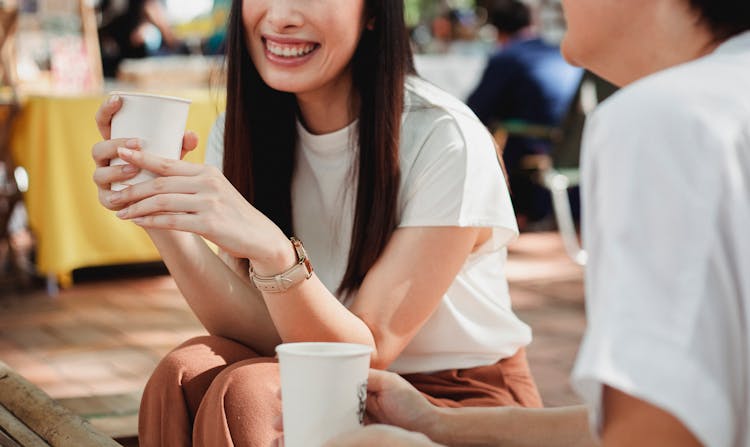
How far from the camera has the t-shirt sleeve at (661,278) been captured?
2.25 ft

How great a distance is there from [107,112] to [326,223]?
484mm

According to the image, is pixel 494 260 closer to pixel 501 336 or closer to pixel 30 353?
pixel 501 336

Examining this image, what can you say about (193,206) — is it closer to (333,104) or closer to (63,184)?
(333,104)

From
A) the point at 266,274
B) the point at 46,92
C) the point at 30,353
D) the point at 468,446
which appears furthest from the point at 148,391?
the point at 46,92

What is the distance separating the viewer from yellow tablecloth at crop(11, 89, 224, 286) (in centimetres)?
416

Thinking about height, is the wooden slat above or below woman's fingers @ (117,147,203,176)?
below

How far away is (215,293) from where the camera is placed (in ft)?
5.32

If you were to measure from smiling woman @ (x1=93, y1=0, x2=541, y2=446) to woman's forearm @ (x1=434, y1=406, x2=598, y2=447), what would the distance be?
0.22m

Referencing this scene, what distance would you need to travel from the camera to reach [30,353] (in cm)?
329

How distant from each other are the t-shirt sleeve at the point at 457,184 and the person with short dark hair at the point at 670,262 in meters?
0.74

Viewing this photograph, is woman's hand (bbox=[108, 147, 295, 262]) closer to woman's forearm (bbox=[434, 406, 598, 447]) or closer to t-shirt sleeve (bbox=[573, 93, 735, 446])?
woman's forearm (bbox=[434, 406, 598, 447])

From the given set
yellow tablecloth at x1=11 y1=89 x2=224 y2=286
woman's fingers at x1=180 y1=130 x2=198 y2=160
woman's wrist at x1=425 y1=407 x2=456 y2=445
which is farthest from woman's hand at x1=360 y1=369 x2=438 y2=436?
yellow tablecloth at x1=11 y1=89 x2=224 y2=286

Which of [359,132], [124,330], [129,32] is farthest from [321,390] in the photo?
[129,32]

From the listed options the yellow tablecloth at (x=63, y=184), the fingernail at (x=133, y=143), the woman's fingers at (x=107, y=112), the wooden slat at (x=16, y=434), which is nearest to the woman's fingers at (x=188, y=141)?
the woman's fingers at (x=107, y=112)
